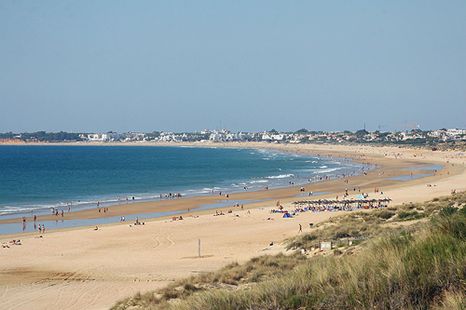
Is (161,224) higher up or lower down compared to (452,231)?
lower down

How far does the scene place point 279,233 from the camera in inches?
973

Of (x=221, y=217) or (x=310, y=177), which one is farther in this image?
(x=310, y=177)

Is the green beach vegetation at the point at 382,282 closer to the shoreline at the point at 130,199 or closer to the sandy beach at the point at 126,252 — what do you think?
the sandy beach at the point at 126,252

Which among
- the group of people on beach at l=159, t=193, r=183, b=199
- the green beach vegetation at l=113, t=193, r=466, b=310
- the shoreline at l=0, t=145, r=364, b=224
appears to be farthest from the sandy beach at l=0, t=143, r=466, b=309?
the green beach vegetation at l=113, t=193, r=466, b=310

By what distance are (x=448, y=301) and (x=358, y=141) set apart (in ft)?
606

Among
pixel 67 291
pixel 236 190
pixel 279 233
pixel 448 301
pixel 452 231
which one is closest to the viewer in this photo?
pixel 448 301

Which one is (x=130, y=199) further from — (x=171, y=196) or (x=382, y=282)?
(x=382, y=282)

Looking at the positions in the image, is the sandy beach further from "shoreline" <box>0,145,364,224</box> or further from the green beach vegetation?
the green beach vegetation

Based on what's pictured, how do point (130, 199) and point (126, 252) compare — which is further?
point (130, 199)

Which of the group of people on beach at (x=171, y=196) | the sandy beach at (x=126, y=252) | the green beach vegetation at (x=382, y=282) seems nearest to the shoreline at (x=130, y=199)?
the group of people on beach at (x=171, y=196)

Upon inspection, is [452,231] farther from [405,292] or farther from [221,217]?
[221,217]

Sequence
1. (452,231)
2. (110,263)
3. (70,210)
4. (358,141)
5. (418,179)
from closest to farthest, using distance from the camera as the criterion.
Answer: (452,231), (110,263), (70,210), (418,179), (358,141)

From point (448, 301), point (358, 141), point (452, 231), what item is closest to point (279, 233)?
point (452, 231)

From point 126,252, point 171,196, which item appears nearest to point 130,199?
point 171,196
